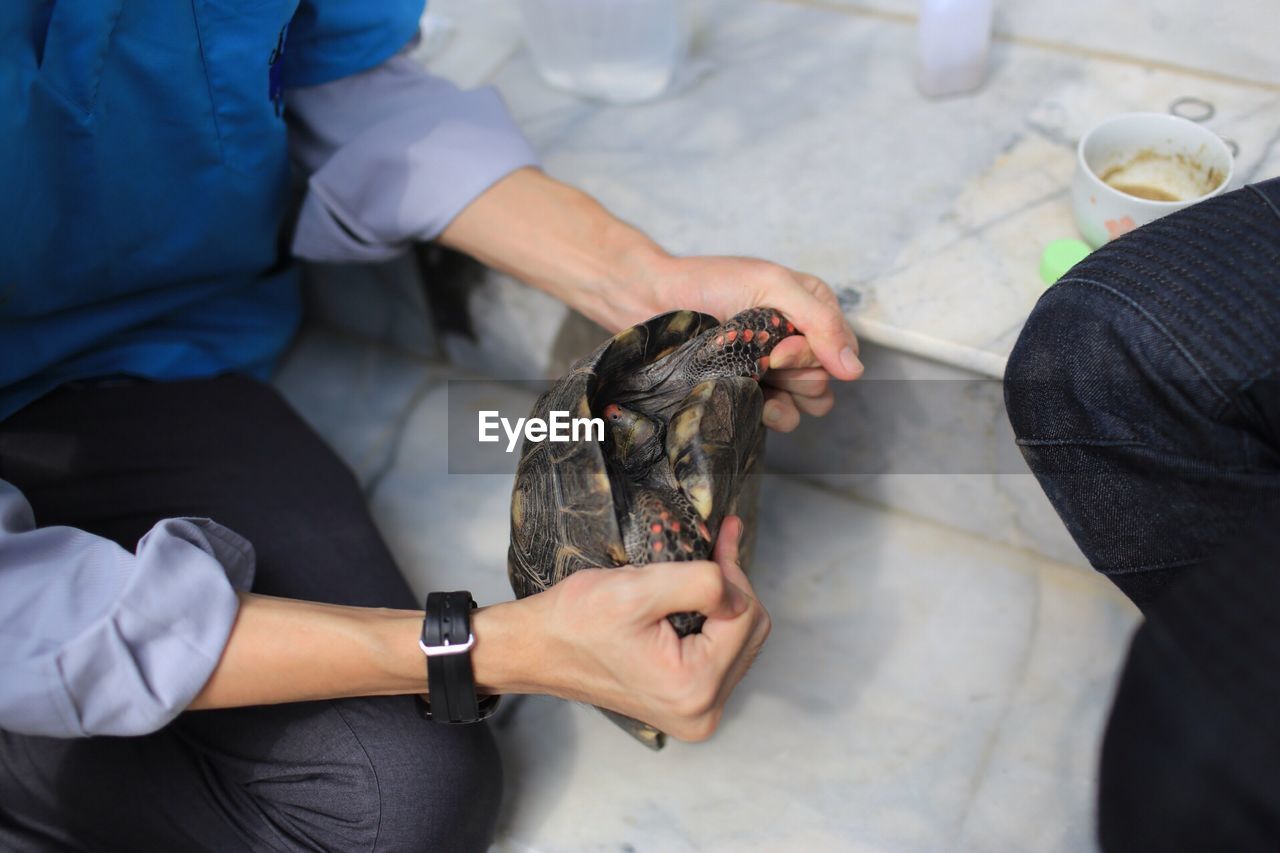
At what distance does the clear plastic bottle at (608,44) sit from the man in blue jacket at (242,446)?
0.33 m

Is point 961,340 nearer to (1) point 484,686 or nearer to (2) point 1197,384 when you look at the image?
(2) point 1197,384

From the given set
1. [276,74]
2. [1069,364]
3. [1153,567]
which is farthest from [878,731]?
[276,74]

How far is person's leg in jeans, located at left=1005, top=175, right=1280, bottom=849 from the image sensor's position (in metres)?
0.96

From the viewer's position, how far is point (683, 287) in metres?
1.33

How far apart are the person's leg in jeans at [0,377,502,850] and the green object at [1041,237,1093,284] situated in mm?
957

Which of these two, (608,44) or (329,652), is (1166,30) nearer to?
(608,44)

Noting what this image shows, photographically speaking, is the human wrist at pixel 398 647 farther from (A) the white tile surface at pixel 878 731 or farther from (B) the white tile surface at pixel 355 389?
(B) the white tile surface at pixel 355 389

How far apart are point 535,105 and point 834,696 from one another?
1113mm

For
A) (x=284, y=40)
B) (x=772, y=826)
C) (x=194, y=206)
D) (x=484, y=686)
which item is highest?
(x=284, y=40)

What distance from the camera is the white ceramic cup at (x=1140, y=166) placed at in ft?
4.60

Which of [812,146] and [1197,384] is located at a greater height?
[1197,384]

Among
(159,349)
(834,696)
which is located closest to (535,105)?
(159,349)

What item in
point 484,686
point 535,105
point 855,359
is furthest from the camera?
point 535,105

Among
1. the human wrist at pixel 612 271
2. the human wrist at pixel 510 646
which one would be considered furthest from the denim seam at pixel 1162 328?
the human wrist at pixel 510 646
